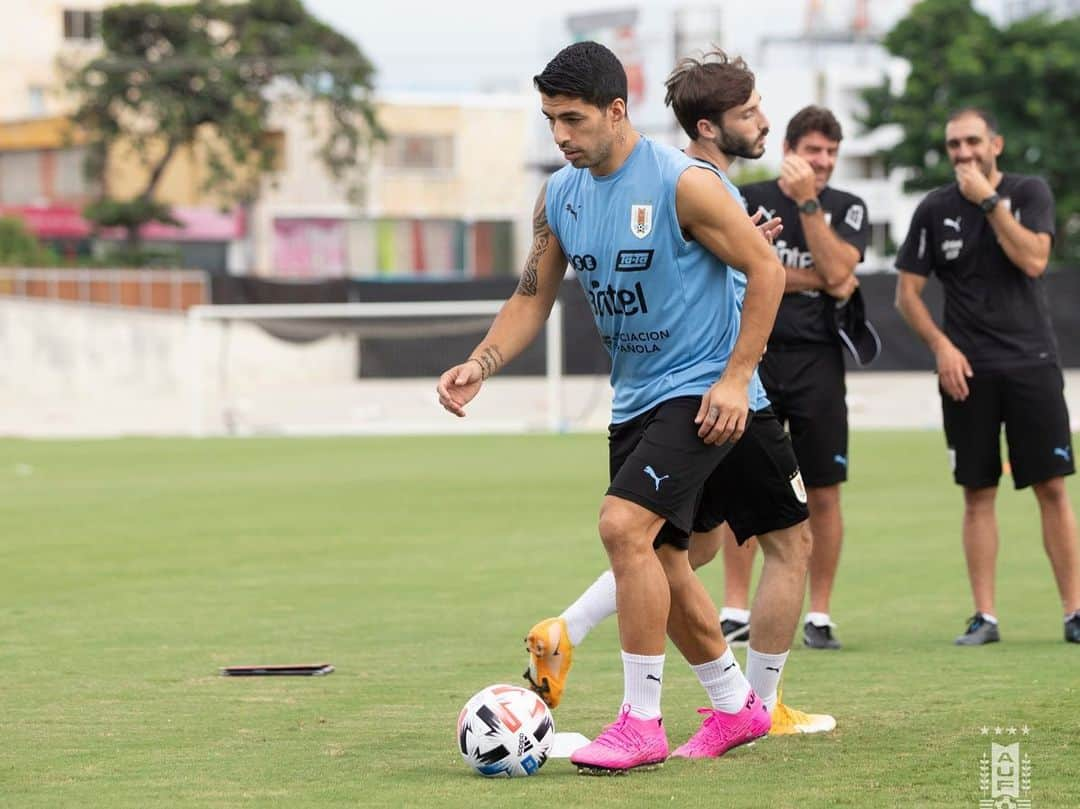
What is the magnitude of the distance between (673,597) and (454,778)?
87 centimetres

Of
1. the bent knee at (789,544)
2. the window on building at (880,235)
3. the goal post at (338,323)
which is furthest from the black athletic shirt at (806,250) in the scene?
the window on building at (880,235)

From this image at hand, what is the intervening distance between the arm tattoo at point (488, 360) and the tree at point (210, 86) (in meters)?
49.1

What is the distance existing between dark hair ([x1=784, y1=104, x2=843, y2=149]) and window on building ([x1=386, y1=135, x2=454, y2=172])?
63288mm

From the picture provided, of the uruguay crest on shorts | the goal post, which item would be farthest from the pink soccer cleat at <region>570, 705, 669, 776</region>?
the goal post

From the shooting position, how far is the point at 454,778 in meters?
5.26

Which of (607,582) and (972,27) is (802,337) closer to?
(607,582)

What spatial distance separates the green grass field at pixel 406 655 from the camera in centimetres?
513

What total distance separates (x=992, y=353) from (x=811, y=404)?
82 cm

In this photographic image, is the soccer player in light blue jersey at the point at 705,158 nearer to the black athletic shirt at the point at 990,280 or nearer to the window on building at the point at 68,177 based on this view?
the black athletic shirt at the point at 990,280

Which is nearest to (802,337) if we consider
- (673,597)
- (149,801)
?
(673,597)

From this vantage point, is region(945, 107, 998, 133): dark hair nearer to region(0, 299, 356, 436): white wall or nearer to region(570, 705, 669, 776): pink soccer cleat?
region(570, 705, 669, 776): pink soccer cleat

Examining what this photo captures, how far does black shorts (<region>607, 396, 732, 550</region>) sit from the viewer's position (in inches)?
214

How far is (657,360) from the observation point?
5.61 metres

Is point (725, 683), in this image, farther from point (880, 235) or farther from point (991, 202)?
point (880, 235)
